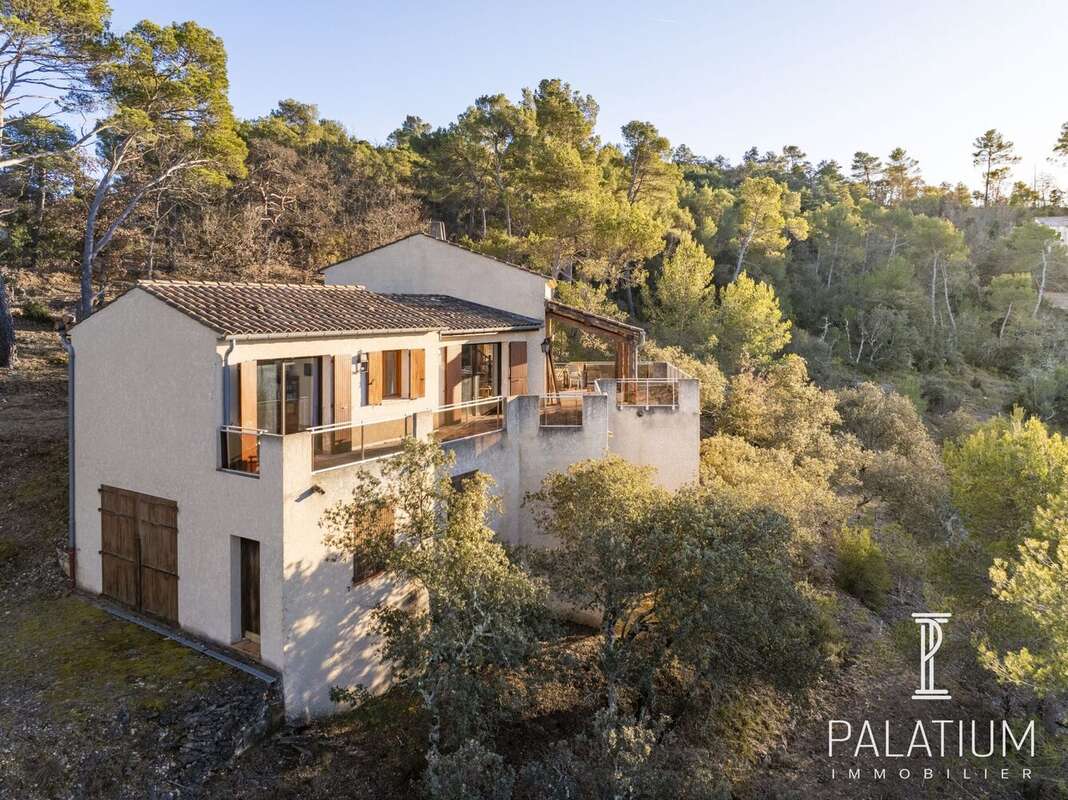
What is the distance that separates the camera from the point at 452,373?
1902 centimetres

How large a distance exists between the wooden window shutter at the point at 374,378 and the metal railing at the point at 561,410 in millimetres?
4331

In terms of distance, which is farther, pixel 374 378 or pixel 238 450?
pixel 374 378

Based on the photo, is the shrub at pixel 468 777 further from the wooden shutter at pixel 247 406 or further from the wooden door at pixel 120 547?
the wooden door at pixel 120 547

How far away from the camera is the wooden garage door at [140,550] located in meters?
12.7

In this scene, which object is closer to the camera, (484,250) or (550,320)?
(550,320)

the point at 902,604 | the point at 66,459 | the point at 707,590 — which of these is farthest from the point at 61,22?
the point at 902,604

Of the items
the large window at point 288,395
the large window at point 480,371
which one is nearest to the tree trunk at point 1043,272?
the large window at point 480,371

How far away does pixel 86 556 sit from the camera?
1419cm

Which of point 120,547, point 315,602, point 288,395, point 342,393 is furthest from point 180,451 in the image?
point 315,602

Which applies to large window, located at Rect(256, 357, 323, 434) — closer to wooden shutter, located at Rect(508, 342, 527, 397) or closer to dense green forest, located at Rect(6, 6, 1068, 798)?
dense green forest, located at Rect(6, 6, 1068, 798)

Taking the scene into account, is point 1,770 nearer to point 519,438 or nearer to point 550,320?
point 519,438

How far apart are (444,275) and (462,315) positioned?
3137mm

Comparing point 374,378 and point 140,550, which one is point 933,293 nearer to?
point 374,378

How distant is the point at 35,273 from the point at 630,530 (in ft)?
118
